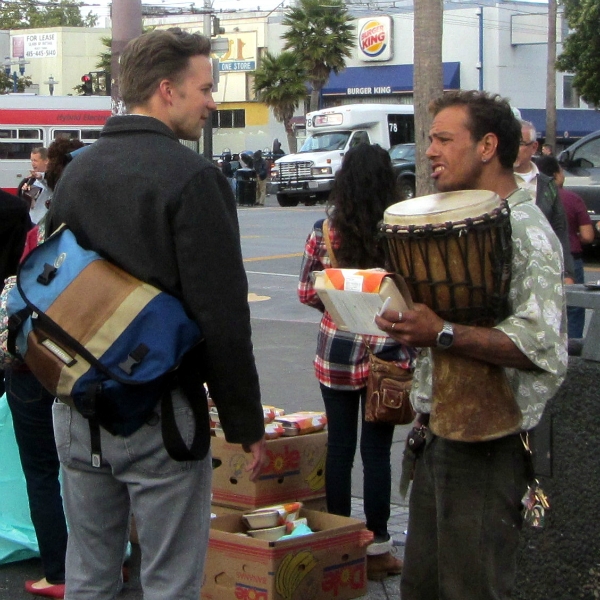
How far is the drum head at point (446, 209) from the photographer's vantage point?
9.02 feet

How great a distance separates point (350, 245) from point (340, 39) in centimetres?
4496

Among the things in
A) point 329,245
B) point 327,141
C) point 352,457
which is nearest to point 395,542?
point 352,457

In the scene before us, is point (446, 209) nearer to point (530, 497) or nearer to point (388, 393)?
point (530, 497)

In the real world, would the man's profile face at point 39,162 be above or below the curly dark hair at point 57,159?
below

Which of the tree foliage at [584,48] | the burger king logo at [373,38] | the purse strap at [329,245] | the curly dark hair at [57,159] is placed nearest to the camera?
the purse strap at [329,245]

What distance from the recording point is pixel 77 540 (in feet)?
10.1


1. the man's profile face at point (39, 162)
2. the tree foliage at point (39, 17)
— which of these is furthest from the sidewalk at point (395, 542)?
the tree foliage at point (39, 17)

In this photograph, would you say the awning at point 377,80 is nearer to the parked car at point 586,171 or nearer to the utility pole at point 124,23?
the parked car at point 586,171

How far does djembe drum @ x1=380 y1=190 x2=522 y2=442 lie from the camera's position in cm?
276

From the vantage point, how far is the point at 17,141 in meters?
31.9

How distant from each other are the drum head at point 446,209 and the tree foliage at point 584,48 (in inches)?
1097

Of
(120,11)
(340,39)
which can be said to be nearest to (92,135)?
(340,39)

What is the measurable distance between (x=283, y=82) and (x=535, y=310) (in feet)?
152

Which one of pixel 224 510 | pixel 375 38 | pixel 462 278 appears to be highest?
pixel 375 38
